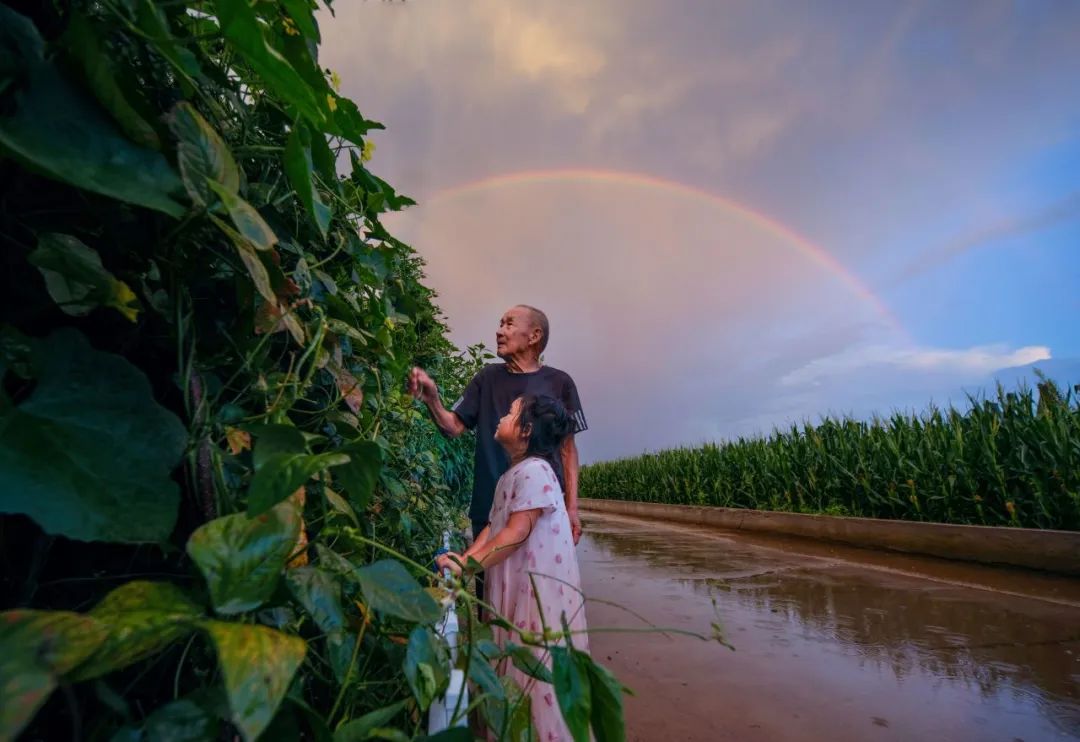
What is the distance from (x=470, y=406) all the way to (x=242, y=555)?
3.10 m

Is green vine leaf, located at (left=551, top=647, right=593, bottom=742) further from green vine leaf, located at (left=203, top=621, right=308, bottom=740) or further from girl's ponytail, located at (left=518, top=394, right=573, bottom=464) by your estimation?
girl's ponytail, located at (left=518, top=394, right=573, bottom=464)

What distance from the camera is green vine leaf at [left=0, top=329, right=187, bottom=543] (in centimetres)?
37

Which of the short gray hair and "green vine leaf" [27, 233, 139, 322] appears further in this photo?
the short gray hair

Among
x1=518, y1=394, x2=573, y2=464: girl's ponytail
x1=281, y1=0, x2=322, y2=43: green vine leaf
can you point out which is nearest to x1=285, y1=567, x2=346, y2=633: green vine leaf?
x1=281, y1=0, x2=322, y2=43: green vine leaf

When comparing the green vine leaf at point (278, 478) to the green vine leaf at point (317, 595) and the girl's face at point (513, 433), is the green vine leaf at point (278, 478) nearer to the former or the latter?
the green vine leaf at point (317, 595)

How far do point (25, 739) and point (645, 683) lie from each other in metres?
2.71

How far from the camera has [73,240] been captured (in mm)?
432

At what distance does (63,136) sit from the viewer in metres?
0.38

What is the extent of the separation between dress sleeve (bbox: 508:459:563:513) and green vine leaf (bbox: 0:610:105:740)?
1.69 m

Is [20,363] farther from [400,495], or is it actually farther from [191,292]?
[400,495]

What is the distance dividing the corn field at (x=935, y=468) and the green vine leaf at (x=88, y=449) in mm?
7998

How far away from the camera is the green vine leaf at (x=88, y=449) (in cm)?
37

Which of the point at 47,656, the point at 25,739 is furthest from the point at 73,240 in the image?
the point at 25,739

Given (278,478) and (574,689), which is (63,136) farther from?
(574,689)
